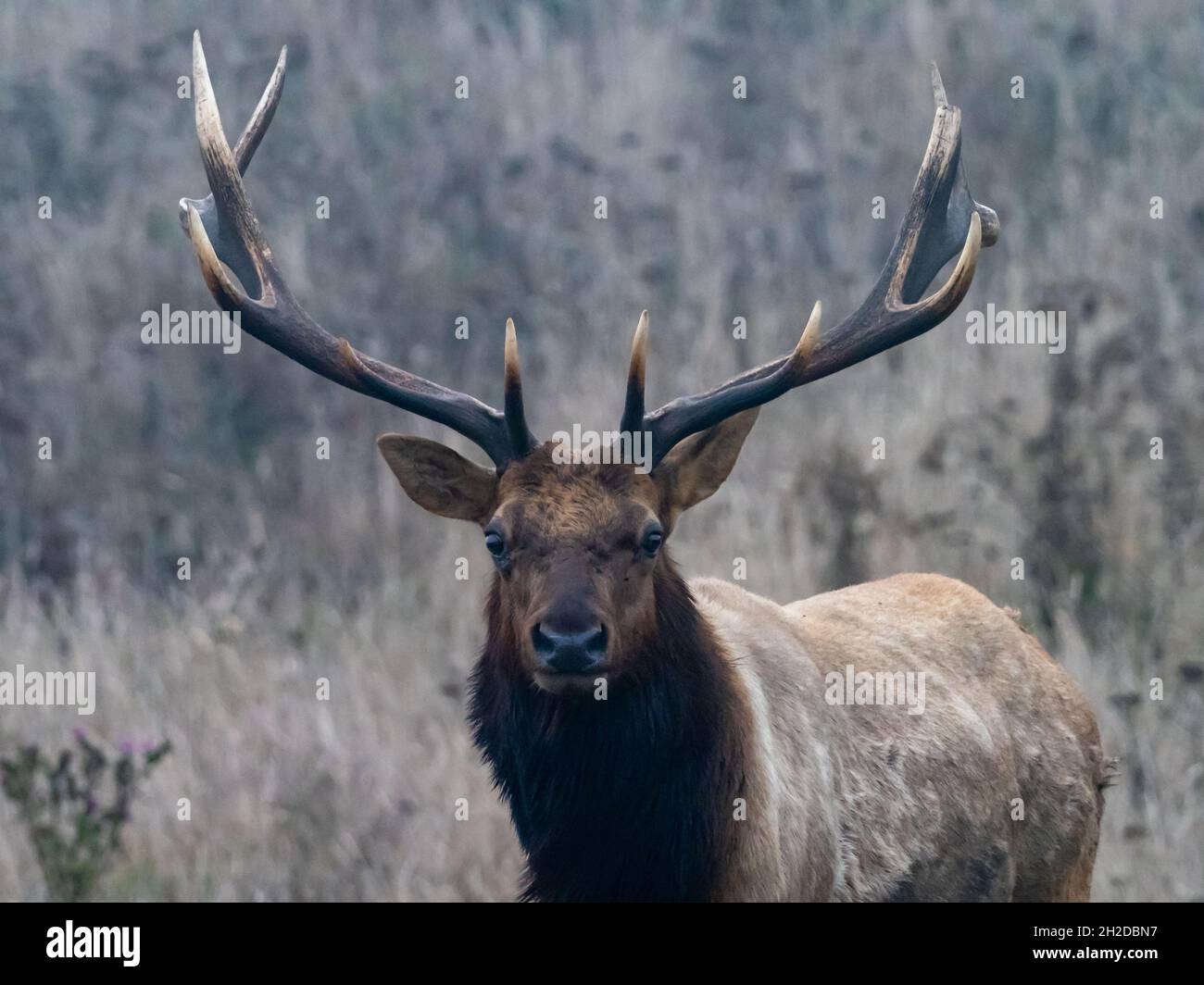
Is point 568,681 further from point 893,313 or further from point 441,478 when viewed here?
point 893,313

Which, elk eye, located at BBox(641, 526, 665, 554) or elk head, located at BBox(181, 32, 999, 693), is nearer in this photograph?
elk head, located at BBox(181, 32, 999, 693)

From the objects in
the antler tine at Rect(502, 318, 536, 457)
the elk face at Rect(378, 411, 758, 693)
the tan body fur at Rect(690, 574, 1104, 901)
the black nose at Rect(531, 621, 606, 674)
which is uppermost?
the antler tine at Rect(502, 318, 536, 457)

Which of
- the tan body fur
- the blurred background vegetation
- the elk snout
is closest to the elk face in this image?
the elk snout

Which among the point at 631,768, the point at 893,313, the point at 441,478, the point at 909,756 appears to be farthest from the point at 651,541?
the point at 909,756

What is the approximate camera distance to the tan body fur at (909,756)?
5230 millimetres

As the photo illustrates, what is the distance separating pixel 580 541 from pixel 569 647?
1.27 ft

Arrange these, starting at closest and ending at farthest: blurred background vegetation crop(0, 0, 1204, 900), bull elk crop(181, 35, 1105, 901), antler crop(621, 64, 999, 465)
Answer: bull elk crop(181, 35, 1105, 901)
antler crop(621, 64, 999, 465)
blurred background vegetation crop(0, 0, 1204, 900)

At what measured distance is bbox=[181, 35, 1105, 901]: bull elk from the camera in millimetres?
4984

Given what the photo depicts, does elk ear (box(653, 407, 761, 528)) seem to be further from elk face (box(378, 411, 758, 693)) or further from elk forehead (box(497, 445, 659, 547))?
elk forehead (box(497, 445, 659, 547))

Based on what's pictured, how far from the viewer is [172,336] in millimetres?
11234

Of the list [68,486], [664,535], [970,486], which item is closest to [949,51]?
[970,486]

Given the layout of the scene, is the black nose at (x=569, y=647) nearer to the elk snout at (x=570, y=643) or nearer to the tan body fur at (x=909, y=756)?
the elk snout at (x=570, y=643)

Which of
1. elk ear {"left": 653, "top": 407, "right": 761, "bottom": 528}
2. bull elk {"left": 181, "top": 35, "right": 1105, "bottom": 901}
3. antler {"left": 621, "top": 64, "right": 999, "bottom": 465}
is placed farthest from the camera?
elk ear {"left": 653, "top": 407, "right": 761, "bottom": 528}

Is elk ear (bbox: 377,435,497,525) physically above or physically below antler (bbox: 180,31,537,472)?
below
